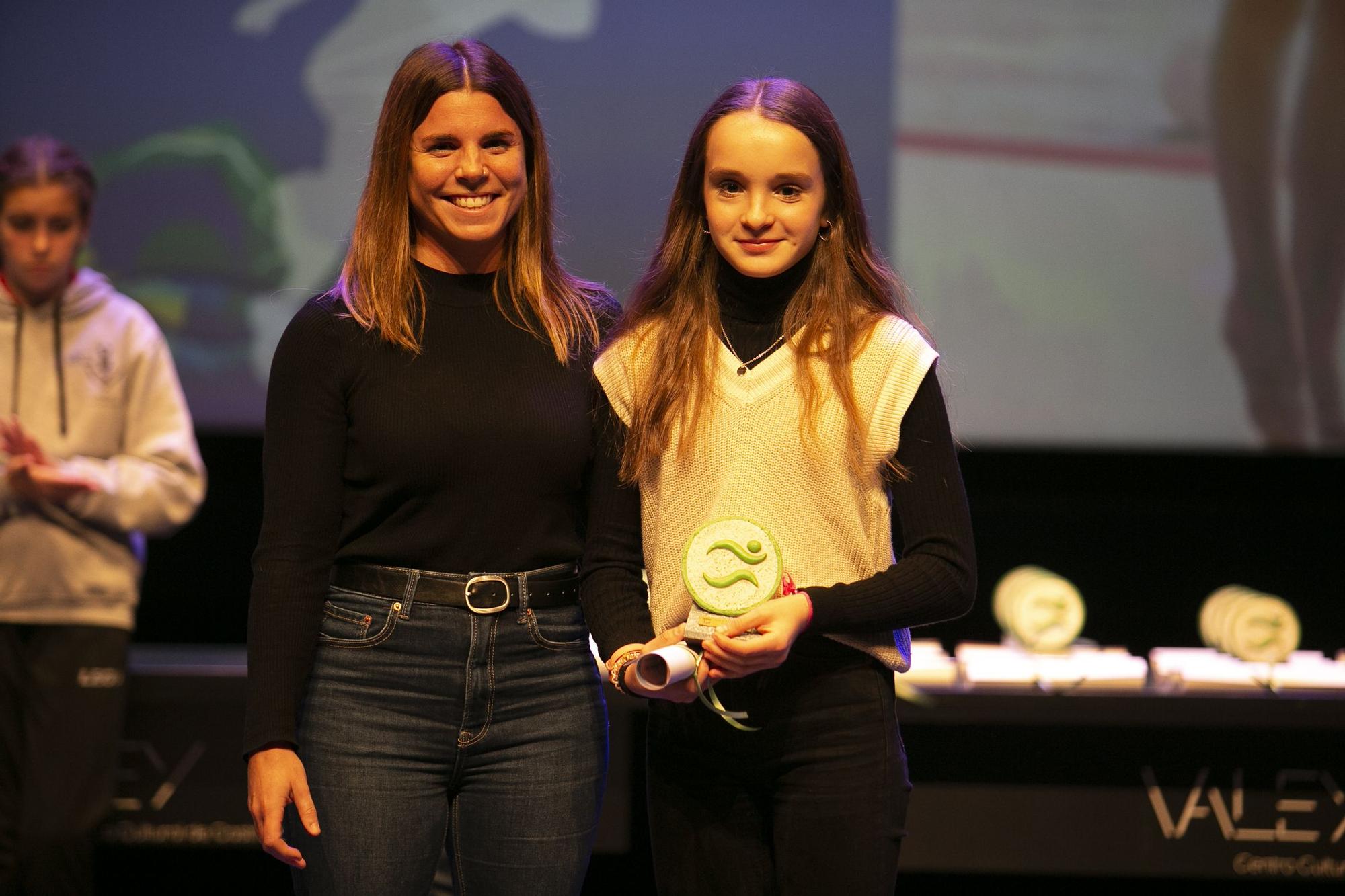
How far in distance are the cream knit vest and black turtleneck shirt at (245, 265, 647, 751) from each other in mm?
112

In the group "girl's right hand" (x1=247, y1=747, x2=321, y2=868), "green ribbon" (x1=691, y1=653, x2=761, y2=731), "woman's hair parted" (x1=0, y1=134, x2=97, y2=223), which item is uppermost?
"woman's hair parted" (x1=0, y1=134, x2=97, y2=223)

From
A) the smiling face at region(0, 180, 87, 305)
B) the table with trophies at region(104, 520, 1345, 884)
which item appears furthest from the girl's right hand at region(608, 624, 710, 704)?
the smiling face at region(0, 180, 87, 305)

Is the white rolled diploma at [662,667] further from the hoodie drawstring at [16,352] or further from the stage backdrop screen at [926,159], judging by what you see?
the stage backdrop screen at [926,159]

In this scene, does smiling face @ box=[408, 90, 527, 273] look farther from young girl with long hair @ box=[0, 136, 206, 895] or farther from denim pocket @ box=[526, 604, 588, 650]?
young girl with long hair @ box=[0, 136, 206, 895]

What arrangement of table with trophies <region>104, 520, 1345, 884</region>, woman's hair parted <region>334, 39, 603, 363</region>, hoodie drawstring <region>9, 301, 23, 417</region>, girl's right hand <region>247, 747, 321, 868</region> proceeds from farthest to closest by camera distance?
table with trophies <region>104, 520, 1345, 884</region>, hoodie drawstring <region>9, 301, 23, 417</region>, woman's hair parted <region>334, 39, 603, 363</region>, girl's right hand <region>247, 747, 321, 868</region>

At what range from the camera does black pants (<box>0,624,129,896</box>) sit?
292 cm

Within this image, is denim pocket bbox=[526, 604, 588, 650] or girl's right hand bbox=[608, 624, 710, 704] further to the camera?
denim pocket bbox=[526, 604, 588, 650]

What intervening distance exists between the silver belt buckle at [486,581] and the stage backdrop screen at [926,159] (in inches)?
97.8

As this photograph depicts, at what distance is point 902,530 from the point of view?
5.39ft

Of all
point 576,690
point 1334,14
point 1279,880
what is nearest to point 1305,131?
point 1334,14

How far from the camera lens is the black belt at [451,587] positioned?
1.64 m

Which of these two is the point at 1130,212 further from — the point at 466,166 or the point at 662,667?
the point at 662,667

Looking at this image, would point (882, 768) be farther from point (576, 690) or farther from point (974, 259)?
point (974, 259)

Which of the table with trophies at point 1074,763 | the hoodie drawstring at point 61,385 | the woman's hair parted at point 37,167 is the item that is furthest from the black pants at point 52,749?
the woman's hair parted at point 37,167
